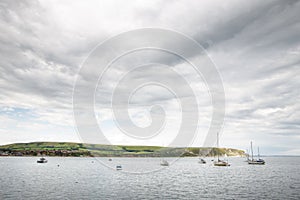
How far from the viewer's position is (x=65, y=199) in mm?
53188

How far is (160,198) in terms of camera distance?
55.5 m

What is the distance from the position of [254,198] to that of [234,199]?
5849 millimetres

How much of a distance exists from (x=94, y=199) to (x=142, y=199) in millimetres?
10929

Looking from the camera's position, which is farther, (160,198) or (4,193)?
(4,193)

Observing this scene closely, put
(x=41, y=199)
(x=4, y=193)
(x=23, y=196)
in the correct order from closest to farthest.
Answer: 1. (x=41, y=199)
2. (x=23, y=196)
3. (x=4, y=193)

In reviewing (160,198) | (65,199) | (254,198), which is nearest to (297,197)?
(254,198)

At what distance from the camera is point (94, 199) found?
53.8 meters

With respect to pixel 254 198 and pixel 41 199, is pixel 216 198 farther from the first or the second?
pixel 41 199

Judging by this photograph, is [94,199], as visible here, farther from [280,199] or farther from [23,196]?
[280,199]

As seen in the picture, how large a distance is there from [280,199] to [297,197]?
5339 mm

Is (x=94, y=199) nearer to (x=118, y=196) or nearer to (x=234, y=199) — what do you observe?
(x=118, y=196)

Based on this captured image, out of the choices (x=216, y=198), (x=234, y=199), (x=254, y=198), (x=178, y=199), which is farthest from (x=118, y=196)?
(x=254, y=198)

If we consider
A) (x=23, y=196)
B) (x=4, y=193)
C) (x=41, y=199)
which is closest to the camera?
(x=41, y=199)

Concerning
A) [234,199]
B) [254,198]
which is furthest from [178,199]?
[254,198]
